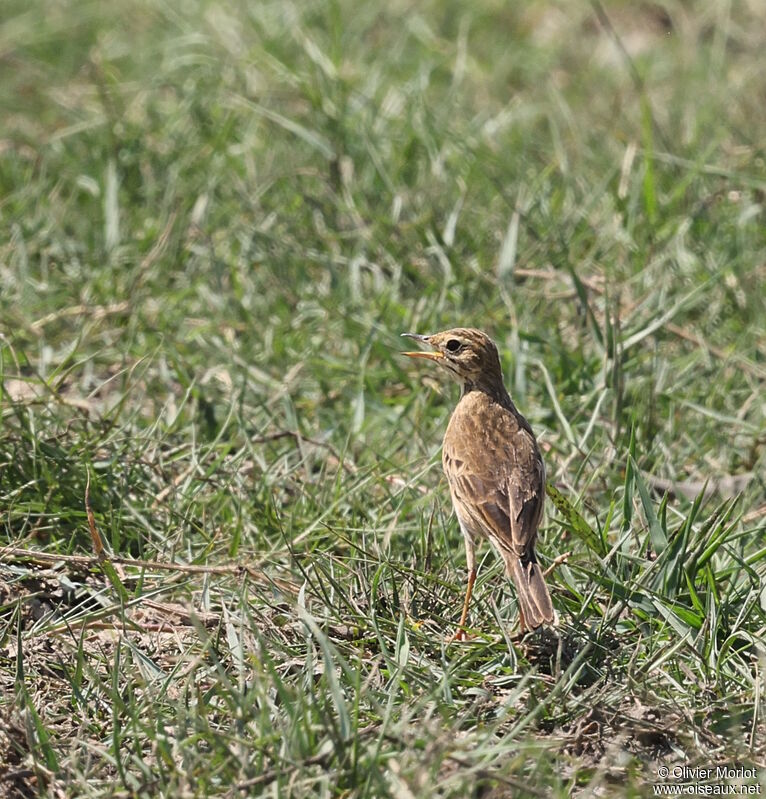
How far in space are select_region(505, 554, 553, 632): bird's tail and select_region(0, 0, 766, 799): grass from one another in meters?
0.16

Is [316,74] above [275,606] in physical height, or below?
above

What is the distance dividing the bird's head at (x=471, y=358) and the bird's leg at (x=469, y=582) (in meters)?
0.82

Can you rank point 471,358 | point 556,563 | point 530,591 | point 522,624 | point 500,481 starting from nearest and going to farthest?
point 530,591, point 522,624, point 556,563, point 500,481, point 471,358

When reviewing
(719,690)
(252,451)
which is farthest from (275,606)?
(719,690)

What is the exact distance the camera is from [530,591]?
4.19 metres

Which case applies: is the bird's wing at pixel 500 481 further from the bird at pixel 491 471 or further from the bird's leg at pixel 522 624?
the bird's leg at pixel 522 624

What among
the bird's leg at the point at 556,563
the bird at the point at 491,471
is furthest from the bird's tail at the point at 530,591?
the bird's leg at the point at 556,563

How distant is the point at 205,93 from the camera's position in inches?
330

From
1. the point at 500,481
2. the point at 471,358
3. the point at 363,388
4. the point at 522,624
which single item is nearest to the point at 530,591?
the point at 522,624

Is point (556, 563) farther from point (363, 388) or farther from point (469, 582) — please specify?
point (363, 388)

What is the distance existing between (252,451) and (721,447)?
1.94 metres

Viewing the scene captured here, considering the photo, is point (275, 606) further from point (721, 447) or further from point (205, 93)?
point (205, 93)

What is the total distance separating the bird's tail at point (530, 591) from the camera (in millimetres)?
4113

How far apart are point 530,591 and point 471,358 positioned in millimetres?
1368
